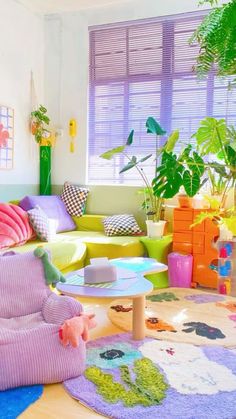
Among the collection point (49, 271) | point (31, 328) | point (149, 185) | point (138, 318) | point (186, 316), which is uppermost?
point (149, 185)

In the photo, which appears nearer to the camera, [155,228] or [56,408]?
[56,408]

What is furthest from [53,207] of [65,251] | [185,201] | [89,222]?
[185,201]

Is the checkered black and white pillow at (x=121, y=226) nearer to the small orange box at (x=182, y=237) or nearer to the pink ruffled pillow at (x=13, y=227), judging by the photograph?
the small orange box at (x=182, y=237)

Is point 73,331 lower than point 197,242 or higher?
lower

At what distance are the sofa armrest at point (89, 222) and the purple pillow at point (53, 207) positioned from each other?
0.07 metres

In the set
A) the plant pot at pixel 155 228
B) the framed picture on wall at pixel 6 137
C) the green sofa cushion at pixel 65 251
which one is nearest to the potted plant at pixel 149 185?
the plant pot at pixel 155 228

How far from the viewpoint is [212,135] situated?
11.3 ft

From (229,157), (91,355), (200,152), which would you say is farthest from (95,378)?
(200,152)

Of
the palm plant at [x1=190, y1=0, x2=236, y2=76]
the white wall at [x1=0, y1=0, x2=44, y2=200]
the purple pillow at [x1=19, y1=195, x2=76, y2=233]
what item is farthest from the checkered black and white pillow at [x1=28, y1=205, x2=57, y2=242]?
the palm plant at [x1=190, y1=0, x2=236, y2=76]

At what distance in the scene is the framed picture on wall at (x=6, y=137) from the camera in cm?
392

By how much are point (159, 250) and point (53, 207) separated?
120 centimetres

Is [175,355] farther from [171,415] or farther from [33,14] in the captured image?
[33,14]

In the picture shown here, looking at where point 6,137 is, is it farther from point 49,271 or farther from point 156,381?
point 156,381

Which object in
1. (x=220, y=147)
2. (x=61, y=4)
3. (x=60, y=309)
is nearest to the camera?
(x=60, y=309)
